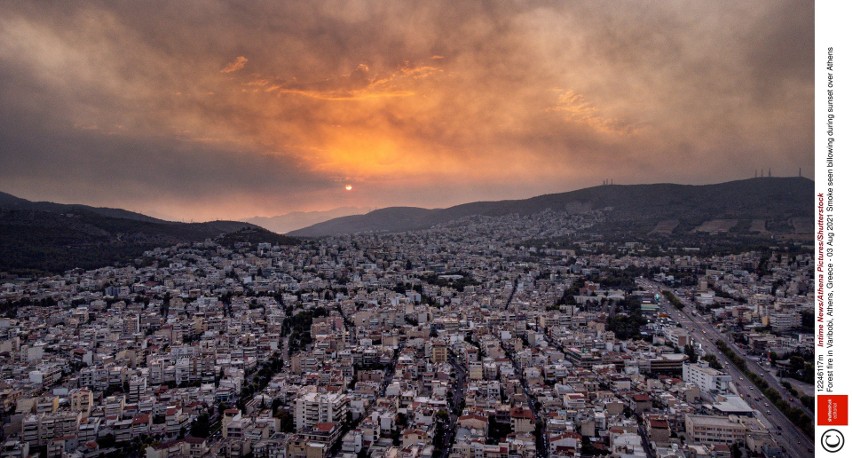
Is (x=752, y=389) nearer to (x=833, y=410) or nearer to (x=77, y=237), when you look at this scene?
(x=833, y=410)

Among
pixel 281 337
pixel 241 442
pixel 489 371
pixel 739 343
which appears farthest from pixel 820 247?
pixel 281 337

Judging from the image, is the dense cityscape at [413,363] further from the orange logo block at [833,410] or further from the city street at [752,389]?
the orange logo block at [833,410]

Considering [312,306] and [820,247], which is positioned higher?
[820,247]

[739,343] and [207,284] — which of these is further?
[207,284]

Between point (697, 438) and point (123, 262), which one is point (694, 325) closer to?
point (697, 438)

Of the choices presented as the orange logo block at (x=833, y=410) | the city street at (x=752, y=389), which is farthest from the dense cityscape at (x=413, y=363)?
the orange logo block at (x=833, y=410)

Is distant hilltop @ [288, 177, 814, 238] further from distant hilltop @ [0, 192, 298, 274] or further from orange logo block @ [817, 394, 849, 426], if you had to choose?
orange logo block @ [817, 394, 849, 426]

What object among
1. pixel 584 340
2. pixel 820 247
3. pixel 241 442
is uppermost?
pixel 820 247
